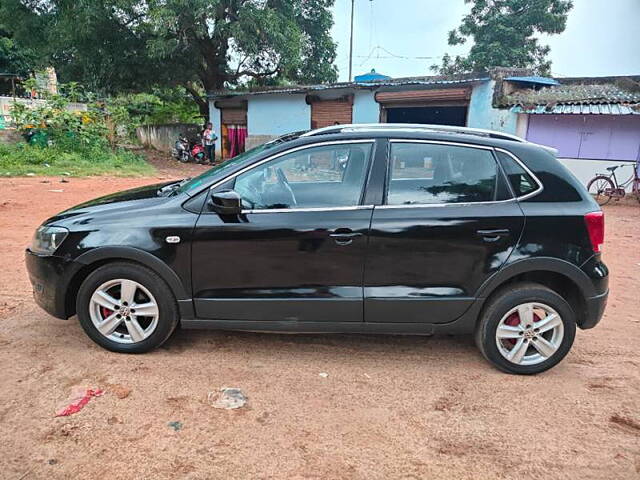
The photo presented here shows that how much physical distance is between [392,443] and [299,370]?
2.96 feet

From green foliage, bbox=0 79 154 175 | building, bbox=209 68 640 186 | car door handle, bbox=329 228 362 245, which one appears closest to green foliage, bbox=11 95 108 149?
green foliage, bbox=0 79 154 175

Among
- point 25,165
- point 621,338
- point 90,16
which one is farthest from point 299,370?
point 90,16

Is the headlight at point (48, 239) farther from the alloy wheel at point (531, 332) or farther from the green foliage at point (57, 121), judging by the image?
the green foliage at point (57, 121)

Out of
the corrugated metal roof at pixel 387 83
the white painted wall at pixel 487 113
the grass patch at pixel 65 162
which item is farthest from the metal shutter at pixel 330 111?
the grass patch at pixel 65 162

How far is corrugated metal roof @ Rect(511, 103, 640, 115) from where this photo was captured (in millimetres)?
11148

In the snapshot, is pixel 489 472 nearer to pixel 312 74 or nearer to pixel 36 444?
pixel 36 444

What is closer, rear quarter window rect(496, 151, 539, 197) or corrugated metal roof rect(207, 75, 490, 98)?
rear quarter window rect(496, 151, 539, 197)

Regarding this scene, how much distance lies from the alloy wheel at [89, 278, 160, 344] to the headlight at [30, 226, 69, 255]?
0.43 m

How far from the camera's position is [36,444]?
241 cm

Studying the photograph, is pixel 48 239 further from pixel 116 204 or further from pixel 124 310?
pixel 124 310

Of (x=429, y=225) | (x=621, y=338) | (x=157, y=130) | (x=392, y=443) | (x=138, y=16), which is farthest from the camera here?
(x=157, y=130)

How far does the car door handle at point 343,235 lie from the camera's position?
3078 mm

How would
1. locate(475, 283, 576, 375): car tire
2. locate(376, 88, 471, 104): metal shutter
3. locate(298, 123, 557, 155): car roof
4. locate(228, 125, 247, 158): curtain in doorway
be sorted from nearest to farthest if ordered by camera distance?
1. locate(475, 283, 576, 375): car tire
2. locate(298, 123, 557, 155): car roof
3. locate(376, 88, 471, 104): metal shutter
4. locate(228, 125, 247, 158): curtain in doorway

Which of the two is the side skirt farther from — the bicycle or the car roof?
the bicycle
